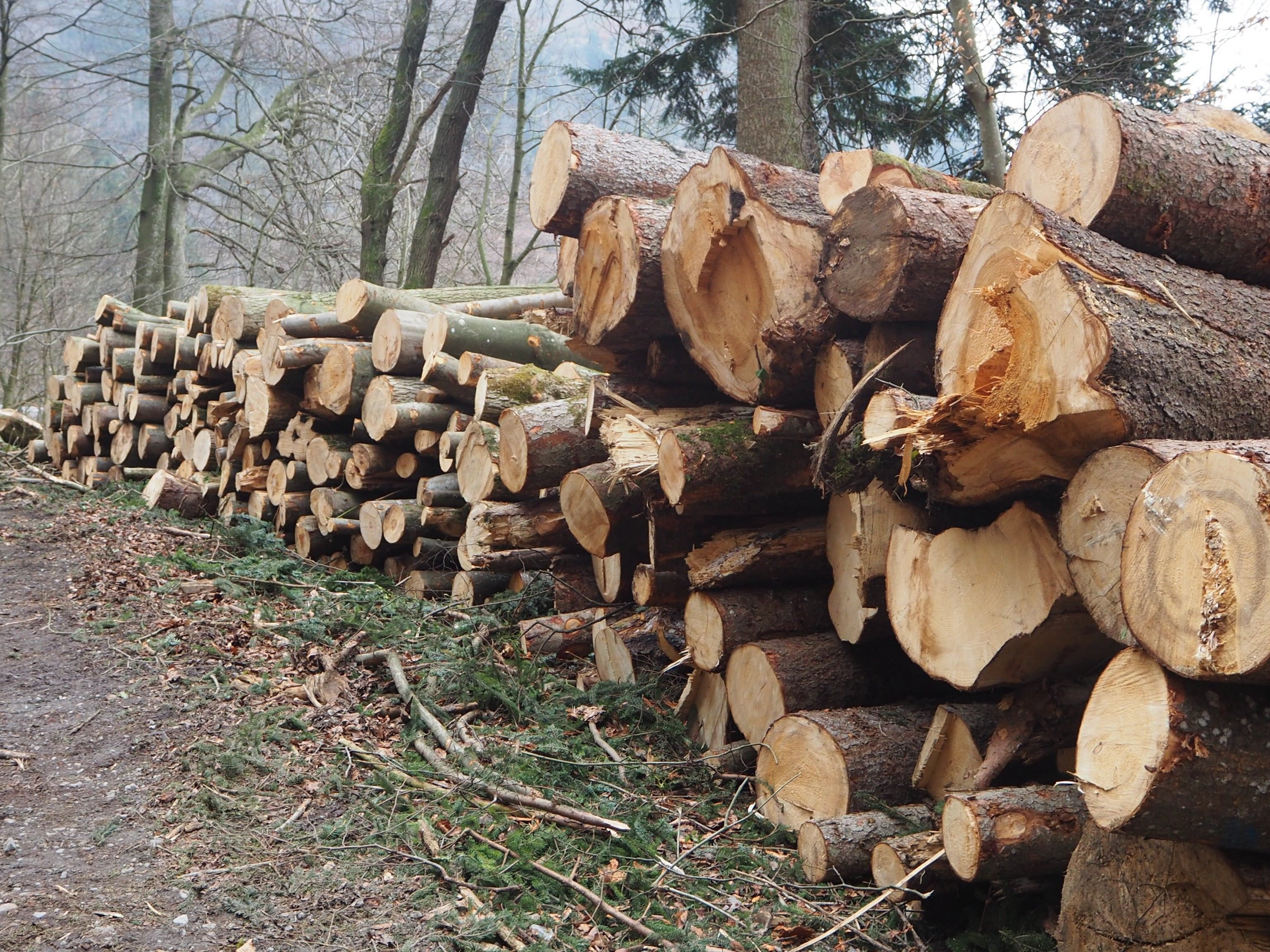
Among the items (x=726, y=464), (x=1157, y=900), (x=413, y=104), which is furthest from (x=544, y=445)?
(x=413, y=104)

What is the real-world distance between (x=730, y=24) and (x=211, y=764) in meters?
7.78

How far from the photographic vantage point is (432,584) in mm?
5680

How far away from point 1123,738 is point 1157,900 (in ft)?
1.61

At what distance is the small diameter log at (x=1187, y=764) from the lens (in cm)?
206

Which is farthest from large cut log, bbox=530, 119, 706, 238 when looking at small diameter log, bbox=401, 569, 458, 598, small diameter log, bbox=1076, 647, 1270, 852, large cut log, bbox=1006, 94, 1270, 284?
small diameter log, bbox=1076, 647, 1270, 852

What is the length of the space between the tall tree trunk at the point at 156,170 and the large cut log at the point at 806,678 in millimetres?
12884

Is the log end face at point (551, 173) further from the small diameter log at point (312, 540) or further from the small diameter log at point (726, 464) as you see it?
the small diameter log at point (312, 540)

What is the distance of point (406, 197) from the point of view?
15742mm

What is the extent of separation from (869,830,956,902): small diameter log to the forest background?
5614 mm

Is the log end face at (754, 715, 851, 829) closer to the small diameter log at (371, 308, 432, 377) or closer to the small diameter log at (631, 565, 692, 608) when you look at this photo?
the small diameter log at (631, 565, 692, 608)

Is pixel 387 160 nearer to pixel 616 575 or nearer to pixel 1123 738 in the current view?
pixel 616 575

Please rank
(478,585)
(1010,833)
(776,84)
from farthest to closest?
(776,84) < (478,585) < (1010,833)

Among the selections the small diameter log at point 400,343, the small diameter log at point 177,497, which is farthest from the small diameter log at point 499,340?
the small diameter log at point 177,497

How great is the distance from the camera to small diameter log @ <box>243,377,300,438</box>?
6.52 metres
